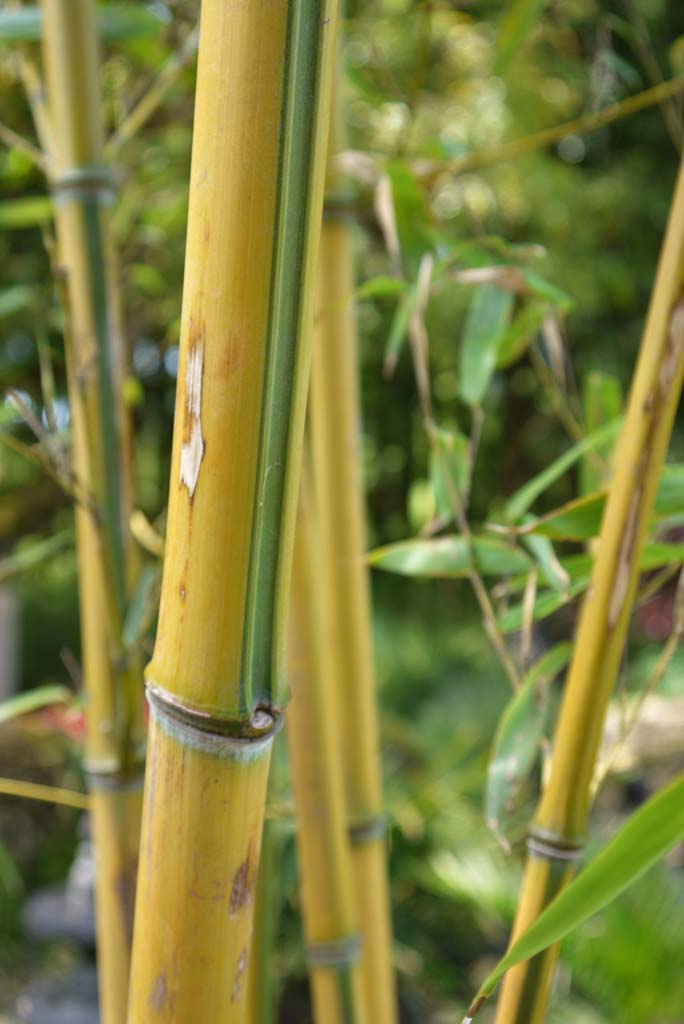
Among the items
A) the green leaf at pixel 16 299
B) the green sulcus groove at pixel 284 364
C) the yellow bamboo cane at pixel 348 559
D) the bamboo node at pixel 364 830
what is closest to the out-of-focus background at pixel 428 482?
the green leaf at pixel 16 299

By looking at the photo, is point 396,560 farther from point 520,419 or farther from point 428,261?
point 520,419

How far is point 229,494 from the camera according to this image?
206 mm

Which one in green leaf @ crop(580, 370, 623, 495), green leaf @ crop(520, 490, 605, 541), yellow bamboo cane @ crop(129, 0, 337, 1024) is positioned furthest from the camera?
green leaf @ crop(580, 370, 623, 495)

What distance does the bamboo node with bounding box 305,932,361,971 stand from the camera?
1.24 ft

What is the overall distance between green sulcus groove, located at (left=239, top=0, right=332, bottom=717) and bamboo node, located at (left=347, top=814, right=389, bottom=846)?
9.3 inches

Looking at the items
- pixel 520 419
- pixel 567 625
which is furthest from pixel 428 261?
pixel 567 625

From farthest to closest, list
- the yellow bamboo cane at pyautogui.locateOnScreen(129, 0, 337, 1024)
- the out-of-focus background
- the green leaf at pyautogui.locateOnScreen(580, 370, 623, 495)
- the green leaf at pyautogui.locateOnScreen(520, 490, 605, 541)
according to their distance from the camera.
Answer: the out-of-focus background < the green leaf at pyautogui.locateOnScreen(580, 370, 623, 495) < the green leaf at pyautogui.locateOnScreen(520, 490, 605, 541) < the yellow bamboo cane at pyautogui.locateOnScreen(129, 0, 337, 1024)

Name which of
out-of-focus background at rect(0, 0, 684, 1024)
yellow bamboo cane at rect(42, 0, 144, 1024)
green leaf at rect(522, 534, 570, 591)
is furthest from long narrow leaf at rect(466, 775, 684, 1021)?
out-of-focus background at rect(0, 0, 684, 1024)

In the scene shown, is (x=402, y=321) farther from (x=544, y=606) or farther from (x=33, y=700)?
(x=33, y=700)

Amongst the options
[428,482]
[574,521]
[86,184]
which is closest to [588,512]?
[574,521]

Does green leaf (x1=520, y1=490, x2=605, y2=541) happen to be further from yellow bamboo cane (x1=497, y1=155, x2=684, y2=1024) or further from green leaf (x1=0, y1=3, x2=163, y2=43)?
green leaf (x1=0, y1=3, x2=163, y2=43)

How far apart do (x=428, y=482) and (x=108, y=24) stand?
76 cm

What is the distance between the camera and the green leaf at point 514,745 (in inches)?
13.4

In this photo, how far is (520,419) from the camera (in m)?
2.48
